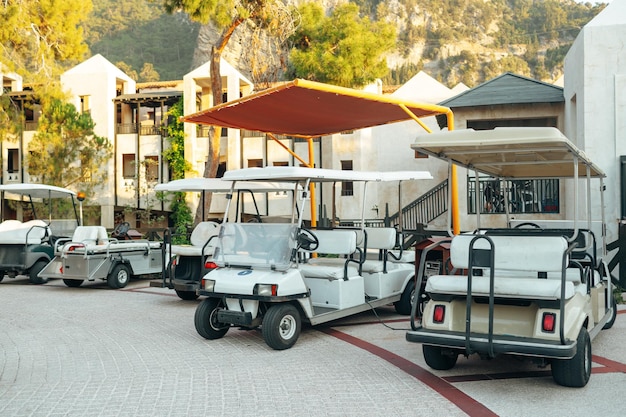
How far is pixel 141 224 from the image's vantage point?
3067 centimetres

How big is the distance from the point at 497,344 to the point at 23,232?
12.2m

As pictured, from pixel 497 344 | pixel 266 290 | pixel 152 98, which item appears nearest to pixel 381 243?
pixel 266 290

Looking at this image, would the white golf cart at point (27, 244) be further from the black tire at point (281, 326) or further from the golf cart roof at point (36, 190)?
the black tire at point (281, 326)

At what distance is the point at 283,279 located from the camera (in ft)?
23.7

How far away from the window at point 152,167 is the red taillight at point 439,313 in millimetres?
25832

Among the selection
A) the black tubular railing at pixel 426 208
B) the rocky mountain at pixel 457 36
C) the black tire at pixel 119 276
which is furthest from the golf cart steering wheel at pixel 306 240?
the rocky mountain at pixel 457 36

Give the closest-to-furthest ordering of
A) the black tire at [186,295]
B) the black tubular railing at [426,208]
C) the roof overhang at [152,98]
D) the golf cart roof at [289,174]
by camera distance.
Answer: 1. the golf cart roof at [289,174]
2. the black tire at [186,295]
3. the black tubular railing at [426,208]
4. the roof overhang at [152,98]

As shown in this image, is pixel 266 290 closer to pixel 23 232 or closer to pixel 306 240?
pixel 306 240

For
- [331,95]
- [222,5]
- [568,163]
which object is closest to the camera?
[568,163]

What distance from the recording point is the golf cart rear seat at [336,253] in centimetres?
803

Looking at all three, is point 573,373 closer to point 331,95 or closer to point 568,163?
point 568,163

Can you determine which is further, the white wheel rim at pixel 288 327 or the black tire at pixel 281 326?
the white wheel rim at pixel 288 327

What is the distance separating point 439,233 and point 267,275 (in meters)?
3.45

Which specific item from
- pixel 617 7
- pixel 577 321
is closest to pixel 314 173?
pixel 577 321
